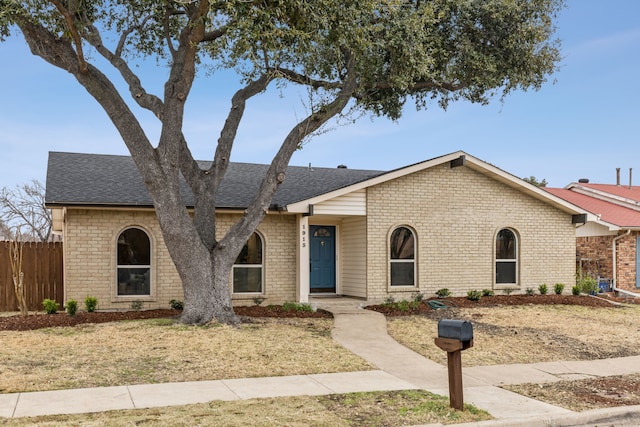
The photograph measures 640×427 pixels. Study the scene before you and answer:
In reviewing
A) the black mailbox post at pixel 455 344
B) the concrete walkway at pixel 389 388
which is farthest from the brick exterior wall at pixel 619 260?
the black mailbox post at pixel 455 344

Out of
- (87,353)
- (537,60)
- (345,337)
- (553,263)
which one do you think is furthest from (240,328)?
(553,263)

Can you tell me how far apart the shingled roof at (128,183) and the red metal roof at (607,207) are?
415 inches

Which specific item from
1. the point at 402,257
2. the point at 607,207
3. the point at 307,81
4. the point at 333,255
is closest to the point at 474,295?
the point at 402,257

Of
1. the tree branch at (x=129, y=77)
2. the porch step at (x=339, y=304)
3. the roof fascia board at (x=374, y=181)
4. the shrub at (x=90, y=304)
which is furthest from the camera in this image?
the roof fascia board at (x=374, y=181)

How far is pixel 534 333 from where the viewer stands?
1375cm

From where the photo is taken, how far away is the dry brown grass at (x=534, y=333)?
1167 centimetres

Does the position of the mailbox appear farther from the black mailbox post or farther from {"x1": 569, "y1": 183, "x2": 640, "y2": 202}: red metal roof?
{"x1": 569, "y1": 183, "x2": 640, "y2": 202}: red metal roof

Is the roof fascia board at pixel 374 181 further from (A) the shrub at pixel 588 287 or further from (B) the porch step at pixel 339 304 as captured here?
(A) the shrub at pixel 588 287

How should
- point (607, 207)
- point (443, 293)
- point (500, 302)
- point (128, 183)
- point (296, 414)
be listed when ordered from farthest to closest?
1. point (607, 207)
2. point (443, 293)
3. point (500, 302)
4. point (128, 183)
5. point (296, 414)

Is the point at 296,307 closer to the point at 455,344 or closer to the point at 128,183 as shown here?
the point at 128,183

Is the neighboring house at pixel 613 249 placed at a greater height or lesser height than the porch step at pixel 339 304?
greater

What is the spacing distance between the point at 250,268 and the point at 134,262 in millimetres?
3115

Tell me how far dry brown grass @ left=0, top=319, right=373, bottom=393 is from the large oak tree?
132 cm

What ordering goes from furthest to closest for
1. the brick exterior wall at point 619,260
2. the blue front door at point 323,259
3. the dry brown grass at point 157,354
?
1. the brick exterior wall at point 619,260
2. the blue front door at point 323,259
3. the dry brown grass at point 157,354
